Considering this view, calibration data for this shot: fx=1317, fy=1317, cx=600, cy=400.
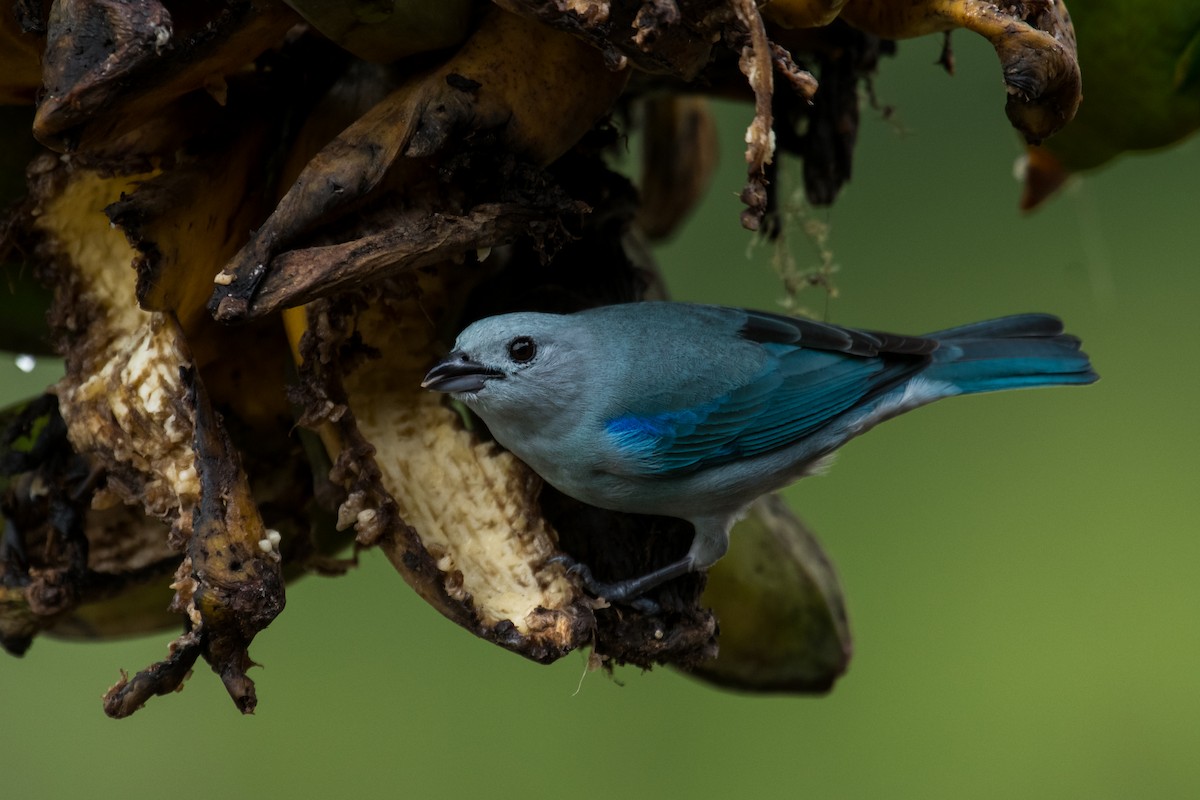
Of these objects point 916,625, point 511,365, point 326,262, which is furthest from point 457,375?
point 916,625

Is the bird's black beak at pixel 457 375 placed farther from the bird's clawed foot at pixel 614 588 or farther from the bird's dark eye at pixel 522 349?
the bird's clawed foot at pixel 614 588

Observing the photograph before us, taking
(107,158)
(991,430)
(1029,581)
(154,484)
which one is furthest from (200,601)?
(991,430)

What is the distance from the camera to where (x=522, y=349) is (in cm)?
216

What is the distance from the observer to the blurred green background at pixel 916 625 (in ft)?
10.7

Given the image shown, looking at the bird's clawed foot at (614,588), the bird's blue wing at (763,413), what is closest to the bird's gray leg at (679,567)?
the bird's clawed foot at (614,588)

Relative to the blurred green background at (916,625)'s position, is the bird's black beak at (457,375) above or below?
above

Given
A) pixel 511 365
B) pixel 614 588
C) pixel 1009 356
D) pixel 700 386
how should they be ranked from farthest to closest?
pixel 1009 356 < pixel 700 386 < pixel 511 365 < pixel 614 588

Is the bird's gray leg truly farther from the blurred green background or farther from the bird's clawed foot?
the blurred green background

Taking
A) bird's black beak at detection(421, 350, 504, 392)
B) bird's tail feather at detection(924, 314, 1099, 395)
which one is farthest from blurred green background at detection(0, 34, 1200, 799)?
bird's black beak at detection(421, 350, 504, 392)

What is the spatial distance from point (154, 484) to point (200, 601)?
256mm

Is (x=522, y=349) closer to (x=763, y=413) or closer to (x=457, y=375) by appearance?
(x=457, y=375)

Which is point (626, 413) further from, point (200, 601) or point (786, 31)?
point (200, 601)

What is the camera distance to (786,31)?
175 cm

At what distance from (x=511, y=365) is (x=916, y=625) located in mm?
1825
